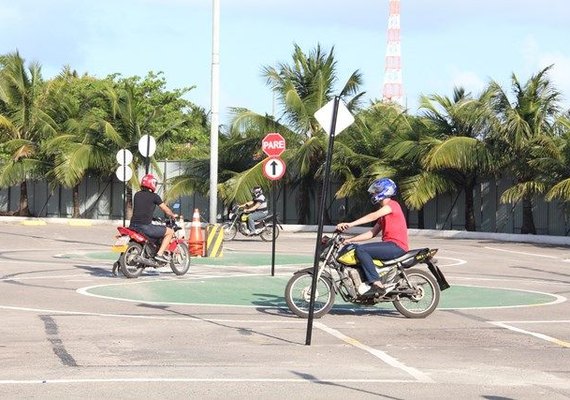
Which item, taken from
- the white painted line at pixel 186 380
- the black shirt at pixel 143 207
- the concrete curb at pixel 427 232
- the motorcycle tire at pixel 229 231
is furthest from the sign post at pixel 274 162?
the concrete curb at pixel 427 232

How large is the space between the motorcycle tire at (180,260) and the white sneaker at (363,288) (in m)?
6.57

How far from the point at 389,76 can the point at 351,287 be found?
6504 cm

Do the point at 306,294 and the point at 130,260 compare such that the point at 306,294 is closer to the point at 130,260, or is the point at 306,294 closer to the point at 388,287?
the point at 388,287

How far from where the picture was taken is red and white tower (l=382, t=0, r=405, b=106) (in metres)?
76.6

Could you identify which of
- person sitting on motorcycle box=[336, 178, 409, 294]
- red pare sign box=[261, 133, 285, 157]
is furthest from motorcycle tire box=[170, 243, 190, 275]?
person sitting on motorcycle box=[336, 178, 409, 294]

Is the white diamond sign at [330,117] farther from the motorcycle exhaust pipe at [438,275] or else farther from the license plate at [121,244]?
the license plate at [121,244]

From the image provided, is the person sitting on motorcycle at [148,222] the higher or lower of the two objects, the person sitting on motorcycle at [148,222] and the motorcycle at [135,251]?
the higher

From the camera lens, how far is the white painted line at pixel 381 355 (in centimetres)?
966

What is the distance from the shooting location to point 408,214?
41969mm

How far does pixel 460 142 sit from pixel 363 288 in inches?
924

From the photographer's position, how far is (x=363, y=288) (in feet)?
47.2

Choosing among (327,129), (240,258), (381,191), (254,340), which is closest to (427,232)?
(240,258)

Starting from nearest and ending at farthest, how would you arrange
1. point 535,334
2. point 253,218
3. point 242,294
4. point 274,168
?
point 535,334, point 242,294, point 274,168, point 253,218

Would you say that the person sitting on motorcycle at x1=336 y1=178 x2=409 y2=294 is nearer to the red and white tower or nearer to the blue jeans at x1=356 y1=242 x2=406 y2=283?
the blue jeans at x1=356 y1=242 x2=406 y2=283
